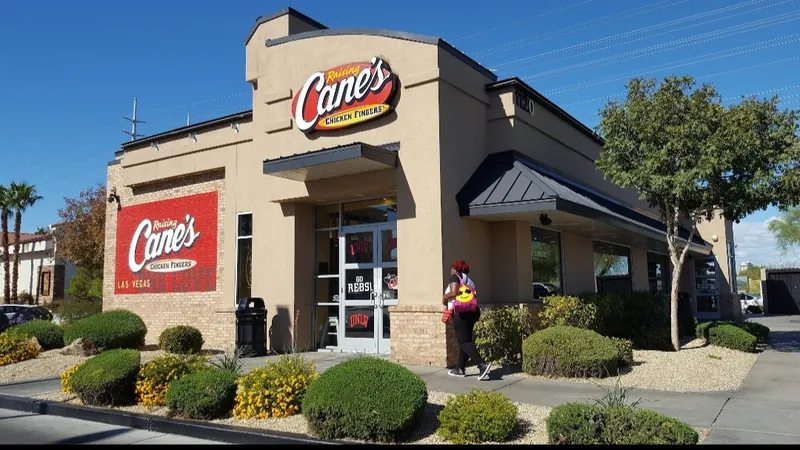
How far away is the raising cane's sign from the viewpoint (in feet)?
41.2

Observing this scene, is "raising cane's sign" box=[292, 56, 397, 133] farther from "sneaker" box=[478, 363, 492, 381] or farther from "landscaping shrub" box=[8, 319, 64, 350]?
"landscaping shrub" box=[8, 319, 64, 350]

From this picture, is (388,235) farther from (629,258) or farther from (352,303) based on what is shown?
(629,258)

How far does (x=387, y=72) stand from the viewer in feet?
41.1

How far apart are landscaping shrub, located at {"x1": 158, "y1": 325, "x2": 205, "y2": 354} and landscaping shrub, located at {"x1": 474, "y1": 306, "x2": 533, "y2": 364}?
6.82 m

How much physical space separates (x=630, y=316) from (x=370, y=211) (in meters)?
6.69

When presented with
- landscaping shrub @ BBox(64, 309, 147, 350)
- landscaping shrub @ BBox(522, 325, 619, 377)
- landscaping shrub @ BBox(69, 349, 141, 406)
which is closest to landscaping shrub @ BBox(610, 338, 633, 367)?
landscaping shrub @ BBox(522, 325, 619, 377)

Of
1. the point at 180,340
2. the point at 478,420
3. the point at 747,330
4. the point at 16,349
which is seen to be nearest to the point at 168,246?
the point at 180,340

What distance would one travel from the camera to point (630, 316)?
585 inches

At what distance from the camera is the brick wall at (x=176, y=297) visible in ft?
50.6

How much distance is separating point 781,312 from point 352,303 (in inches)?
1272

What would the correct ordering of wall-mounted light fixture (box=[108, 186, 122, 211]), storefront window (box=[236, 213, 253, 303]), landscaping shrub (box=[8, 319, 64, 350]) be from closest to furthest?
1. storefront window (box=[236, 213, 253, 303])
2. landscaping shrub (box=[8, 319, 64, 350])
3. wall-mounted light fixture (box=[108, 186, 122, 211])

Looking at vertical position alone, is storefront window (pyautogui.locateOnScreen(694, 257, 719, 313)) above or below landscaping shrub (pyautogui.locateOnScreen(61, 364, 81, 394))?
above

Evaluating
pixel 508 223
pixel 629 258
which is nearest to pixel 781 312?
pixel 629 258

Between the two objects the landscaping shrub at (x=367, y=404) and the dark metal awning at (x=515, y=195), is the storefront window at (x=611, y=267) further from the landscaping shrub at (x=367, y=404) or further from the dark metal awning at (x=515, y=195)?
Answer: the landscaping shrub at (x=367, y=404)
